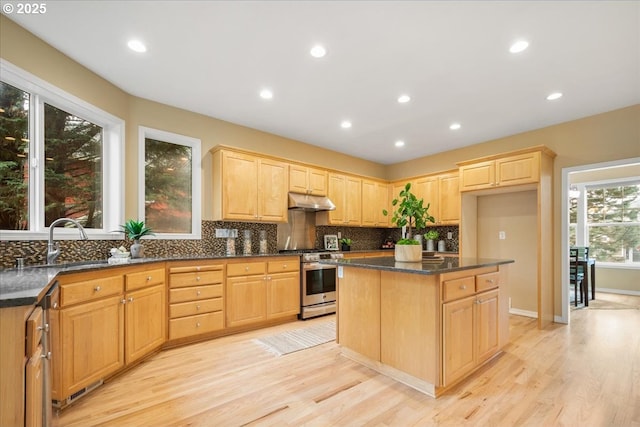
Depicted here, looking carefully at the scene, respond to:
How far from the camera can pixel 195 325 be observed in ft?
11.0

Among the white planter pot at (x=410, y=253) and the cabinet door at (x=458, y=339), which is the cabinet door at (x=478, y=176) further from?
the cabinet door at (x=458, y=339)

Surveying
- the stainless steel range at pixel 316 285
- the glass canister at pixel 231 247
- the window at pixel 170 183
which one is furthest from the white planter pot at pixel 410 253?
the window at pixel 170 183

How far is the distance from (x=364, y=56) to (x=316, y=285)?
306 cm

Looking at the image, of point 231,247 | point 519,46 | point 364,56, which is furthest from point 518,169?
point 231,247

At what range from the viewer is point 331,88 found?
3324 mm

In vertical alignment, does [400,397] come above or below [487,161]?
below

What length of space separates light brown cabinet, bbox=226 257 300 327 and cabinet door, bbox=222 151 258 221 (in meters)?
0.72

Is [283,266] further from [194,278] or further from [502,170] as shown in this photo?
[502,170]

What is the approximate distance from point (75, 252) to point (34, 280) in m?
1.40

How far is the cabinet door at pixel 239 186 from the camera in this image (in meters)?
3.96

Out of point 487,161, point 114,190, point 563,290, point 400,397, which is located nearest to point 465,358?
point 400,397

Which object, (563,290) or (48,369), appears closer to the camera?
(48,369)

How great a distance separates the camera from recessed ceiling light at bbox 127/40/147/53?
99.4 inches

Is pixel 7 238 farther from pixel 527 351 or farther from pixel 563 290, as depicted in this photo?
pixel 563 290
